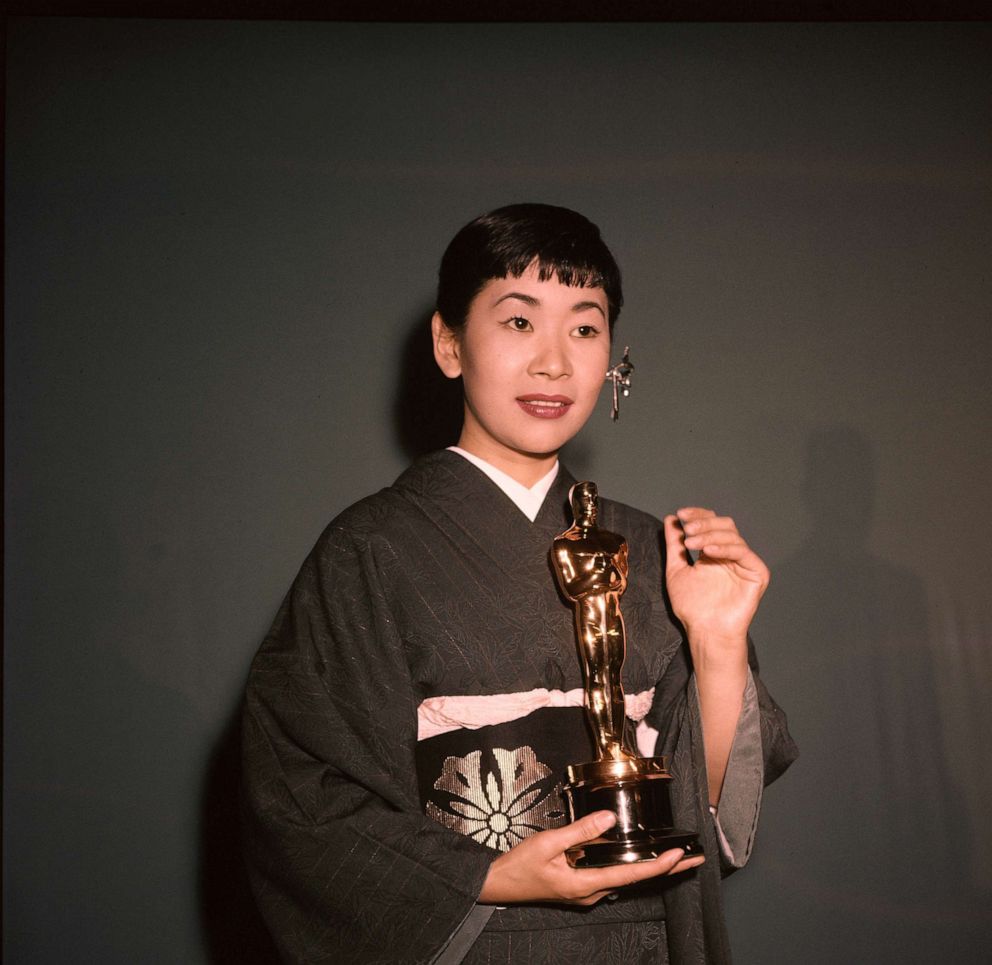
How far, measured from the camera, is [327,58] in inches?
108

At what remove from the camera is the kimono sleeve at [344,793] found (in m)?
1.40

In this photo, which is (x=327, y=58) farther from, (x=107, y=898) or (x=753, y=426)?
(x=107, y=898)

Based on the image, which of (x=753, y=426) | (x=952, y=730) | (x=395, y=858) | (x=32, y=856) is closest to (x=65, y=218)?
(x=32, y=856)

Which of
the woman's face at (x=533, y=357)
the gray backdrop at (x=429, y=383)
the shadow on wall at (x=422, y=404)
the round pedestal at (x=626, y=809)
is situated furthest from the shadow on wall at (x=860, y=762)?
the round pedestal at (x=626, y=809)

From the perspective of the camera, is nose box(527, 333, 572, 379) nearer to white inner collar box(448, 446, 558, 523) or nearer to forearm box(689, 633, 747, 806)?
white inner collar box(448, 446, 558, 523)

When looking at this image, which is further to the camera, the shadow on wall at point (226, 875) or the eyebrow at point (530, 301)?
the shadow on wall at point (226, 875)

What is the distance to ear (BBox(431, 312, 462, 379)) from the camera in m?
1.82

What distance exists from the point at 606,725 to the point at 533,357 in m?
0.56

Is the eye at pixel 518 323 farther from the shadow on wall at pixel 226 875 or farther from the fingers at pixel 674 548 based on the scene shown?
the shadow on wall at pixel 226 875

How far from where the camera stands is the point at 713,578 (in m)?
1.71

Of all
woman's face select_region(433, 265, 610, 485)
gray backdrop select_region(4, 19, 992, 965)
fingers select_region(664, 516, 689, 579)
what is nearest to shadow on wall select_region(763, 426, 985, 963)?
gray backdrop select_region(4, 19, 992, 965)

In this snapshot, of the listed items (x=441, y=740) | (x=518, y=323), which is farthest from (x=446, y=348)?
(x=441, y=740)

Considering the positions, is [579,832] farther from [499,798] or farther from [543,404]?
[543,404]

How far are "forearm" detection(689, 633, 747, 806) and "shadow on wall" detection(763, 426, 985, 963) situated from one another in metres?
0.98
